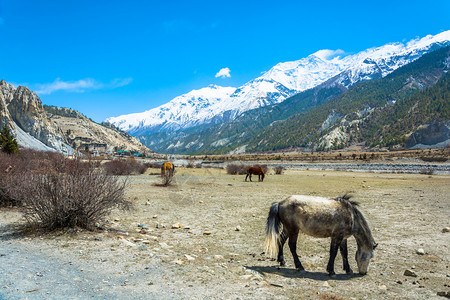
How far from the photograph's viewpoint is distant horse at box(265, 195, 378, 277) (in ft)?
21.7

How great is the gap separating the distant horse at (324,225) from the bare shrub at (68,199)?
537 centimetres

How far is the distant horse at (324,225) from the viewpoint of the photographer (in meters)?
6.62

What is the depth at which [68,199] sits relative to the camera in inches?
315

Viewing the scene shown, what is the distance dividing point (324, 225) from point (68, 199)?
7115mm

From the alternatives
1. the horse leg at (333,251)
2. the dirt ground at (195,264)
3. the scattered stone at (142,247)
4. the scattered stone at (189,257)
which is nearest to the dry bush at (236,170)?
the dirt ground at (195,264)

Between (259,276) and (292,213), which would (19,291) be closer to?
(259,276)

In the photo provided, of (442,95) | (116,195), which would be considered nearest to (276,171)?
(116,195)

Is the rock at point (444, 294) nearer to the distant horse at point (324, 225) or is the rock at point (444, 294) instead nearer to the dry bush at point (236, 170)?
the distant horse at point (324, 225)

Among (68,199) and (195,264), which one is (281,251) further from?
(68,199)

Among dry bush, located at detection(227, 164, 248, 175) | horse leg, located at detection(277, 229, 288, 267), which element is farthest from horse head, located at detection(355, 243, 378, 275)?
dry bush, located at detection(227, 164, 248, 175)

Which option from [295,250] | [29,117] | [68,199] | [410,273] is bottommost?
[410,273]

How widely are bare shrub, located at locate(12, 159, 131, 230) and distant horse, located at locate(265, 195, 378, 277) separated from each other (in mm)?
5368

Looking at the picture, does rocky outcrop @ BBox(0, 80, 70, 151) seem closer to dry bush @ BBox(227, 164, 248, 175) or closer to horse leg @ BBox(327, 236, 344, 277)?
dry bush @ BBox(227, 164, 248, 175)

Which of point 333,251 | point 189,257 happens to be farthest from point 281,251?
point 189,257
